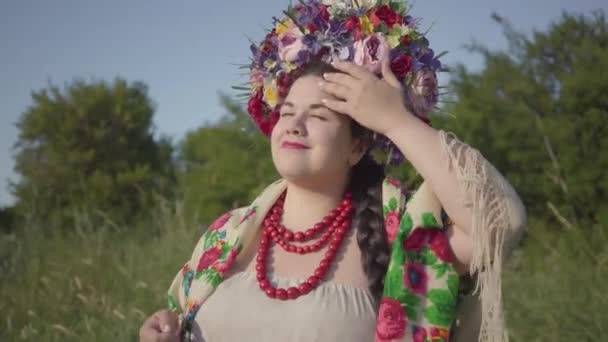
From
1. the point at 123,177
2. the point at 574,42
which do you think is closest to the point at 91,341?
the point at 574,42

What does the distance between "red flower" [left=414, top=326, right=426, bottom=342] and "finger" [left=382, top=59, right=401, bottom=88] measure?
2.23 feet

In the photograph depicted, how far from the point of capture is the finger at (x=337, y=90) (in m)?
2.09

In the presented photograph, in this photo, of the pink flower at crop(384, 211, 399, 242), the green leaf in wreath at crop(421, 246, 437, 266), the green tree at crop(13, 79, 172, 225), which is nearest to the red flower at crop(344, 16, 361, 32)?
the pink flower at crop(384, 211, 399, 242)

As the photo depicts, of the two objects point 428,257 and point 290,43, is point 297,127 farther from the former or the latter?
point 428,257

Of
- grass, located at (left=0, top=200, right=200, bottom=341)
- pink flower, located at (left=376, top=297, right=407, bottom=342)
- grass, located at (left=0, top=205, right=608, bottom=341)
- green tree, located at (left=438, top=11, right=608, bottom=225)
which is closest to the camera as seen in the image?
pink flower, located at (left=376, top=297, right=407, bottom=342)

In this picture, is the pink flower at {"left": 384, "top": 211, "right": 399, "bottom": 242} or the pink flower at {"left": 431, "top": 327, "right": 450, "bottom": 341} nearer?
the pink flower at {"left": 431, "top": 327, "right": 450, "bottom": 341}

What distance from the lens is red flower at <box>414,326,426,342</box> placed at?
202 centimetres

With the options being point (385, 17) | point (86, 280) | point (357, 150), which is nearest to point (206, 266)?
point (357, 150)

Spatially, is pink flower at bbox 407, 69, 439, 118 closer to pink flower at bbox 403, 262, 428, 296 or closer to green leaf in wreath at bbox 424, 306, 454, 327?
pink flower at bbox 403, 262, 428, 296

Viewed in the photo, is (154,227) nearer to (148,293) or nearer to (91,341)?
(148,293)

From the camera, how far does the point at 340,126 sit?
221 cm

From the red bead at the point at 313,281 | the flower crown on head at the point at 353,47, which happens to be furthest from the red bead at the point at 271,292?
the flower crown on head at the point at 353,47

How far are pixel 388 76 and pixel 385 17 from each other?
0.26 m

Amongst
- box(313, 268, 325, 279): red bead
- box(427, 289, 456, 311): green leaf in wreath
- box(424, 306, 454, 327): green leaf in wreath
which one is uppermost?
box(313, 268, 325, 279): red bead
